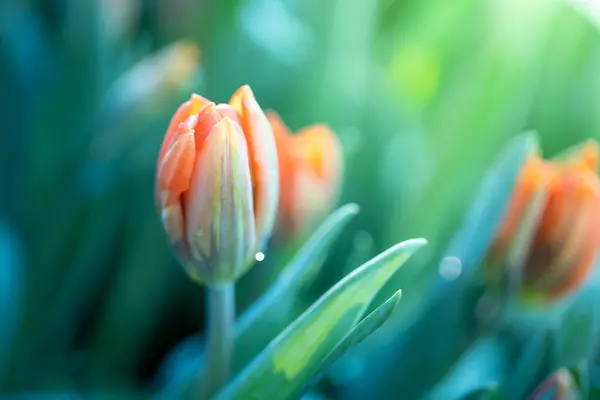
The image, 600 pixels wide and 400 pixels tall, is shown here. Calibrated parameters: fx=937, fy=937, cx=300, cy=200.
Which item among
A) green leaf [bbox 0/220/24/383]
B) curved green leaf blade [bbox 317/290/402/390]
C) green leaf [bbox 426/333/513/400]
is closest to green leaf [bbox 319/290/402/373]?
curved green leaf blade [bbox 317/290/402/390]

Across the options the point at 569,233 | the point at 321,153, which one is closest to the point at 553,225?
the point at 569,233

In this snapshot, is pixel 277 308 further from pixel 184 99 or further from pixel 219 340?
pixel 184 99

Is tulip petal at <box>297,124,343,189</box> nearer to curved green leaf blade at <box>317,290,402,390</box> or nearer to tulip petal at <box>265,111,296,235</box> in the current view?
tulip petal at <box>265,111,296,235</box>

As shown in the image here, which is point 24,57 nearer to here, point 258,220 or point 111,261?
point 111,261

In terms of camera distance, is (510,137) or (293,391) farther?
(510,137)

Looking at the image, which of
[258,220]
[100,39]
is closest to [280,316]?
[258,220]
